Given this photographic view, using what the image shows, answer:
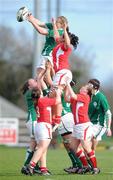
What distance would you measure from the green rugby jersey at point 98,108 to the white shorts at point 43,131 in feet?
7.42

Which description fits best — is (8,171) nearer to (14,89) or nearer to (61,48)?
(61,48)

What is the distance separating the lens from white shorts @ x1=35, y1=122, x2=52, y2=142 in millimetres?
14352

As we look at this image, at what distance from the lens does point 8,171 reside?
16016 mm

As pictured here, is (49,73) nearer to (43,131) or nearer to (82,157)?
(43,131)

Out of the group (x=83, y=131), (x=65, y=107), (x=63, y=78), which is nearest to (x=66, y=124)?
(x=65, y=107)

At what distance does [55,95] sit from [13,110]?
3186cm

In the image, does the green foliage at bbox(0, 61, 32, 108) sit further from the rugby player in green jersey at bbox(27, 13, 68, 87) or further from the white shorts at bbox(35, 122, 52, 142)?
the white shorts at bbox(35, 122, 52, 142)

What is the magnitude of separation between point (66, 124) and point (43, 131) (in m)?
1.18

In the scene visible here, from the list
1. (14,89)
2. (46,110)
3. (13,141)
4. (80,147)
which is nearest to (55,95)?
(46,110)

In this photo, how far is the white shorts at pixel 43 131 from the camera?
1435 cm

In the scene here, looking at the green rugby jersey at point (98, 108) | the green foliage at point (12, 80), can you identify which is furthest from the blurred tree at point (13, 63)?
the green rugby jersey at point (98, 108)

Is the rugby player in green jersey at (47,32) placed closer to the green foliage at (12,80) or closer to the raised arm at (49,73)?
the raised arm at (49,73)

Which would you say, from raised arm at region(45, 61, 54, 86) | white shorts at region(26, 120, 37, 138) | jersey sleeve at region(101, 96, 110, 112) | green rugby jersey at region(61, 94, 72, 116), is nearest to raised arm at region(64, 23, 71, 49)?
raised arm at region(45, 61, 54, 86)

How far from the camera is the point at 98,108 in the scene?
16891 mm
